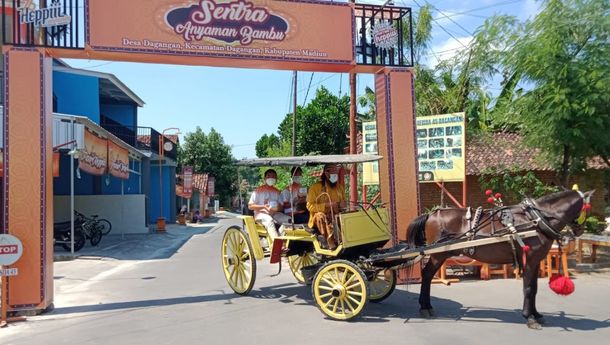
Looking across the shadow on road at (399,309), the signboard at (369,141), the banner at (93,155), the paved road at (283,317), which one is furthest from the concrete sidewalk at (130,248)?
the shadow on road at (399,309)

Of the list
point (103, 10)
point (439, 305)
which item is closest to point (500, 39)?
point (439, 305)

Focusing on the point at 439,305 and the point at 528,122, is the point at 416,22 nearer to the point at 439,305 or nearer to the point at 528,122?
the point at 528,122

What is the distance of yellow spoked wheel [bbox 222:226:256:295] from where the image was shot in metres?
8.84

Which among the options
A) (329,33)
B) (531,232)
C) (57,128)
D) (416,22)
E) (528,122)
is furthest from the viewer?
(416,22)

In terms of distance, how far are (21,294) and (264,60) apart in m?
5.15

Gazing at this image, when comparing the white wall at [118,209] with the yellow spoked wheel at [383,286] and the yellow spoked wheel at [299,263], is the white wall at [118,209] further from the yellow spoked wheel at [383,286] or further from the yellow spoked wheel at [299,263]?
the yellow spoked wheel at [383,286]

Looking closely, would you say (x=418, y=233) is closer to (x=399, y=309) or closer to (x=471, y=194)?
(x=399, y=309)

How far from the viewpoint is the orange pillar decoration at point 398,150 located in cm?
941

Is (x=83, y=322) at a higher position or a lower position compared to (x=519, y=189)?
lower

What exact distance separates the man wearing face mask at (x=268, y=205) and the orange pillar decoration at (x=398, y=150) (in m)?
1.94

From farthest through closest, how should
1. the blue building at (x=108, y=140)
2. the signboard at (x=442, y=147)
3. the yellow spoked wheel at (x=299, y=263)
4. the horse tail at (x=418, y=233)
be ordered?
the blue building at (x=108, y=140) < the signboard at (x=442, y=147) < the yellow spoked wheel at (x=299, y=263) < the horse tail at (x=418, y=233)

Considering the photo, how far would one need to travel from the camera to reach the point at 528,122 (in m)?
11.5

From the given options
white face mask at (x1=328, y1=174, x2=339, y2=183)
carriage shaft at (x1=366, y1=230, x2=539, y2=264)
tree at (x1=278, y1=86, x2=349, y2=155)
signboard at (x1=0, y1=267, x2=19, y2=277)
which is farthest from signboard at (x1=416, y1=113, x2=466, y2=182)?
tree at (x1=278, y1=86, x2=349, y2=155)

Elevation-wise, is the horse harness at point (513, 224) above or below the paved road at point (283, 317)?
above
